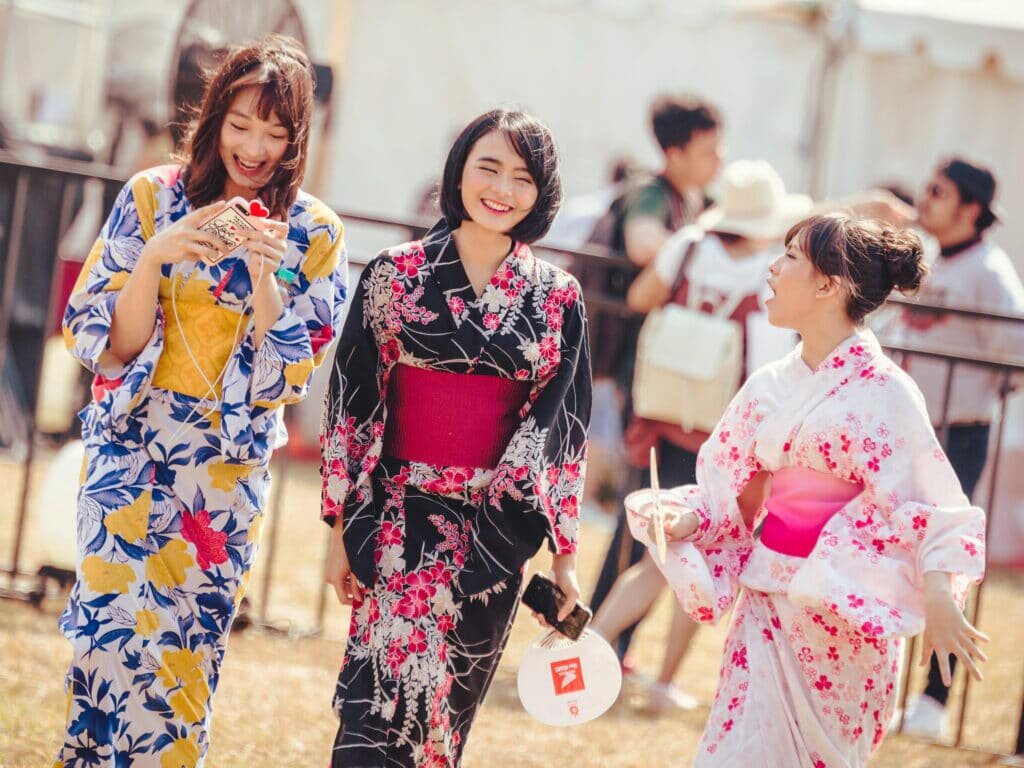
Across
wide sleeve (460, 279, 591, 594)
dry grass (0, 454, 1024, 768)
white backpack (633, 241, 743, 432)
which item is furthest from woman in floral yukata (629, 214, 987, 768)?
white backpack (633, 241, 743, 432)

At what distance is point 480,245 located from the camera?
3.23 metres

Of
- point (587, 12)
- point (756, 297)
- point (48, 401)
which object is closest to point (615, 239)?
point (756, 297)

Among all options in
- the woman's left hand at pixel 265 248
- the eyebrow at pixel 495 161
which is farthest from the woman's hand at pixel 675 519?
the woman's left hand at pixel 265 248

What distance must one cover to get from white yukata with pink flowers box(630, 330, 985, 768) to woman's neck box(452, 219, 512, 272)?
668 millimetres

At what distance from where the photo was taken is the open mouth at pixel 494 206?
3178mm

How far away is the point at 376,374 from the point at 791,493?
0.97 m

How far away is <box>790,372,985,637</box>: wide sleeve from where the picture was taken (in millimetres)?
3012

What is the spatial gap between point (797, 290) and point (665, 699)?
2.51 m

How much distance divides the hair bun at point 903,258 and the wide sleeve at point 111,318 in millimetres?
1623

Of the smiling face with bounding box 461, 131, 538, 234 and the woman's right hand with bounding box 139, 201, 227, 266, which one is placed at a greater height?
the smiling face with bounding box 461, 131, 538, 234

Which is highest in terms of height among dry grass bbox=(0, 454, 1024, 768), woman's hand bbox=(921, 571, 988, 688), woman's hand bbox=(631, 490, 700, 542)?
woman's hand bbox=(631, 490, 700, 542)

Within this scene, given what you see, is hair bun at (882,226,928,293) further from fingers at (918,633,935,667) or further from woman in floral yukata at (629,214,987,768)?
fingers at (918,633,935,667)

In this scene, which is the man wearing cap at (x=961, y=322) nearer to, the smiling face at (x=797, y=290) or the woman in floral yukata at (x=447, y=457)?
the smiling face at (x=797, y=290)

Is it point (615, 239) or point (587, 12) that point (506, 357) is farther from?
point (587, 12)
